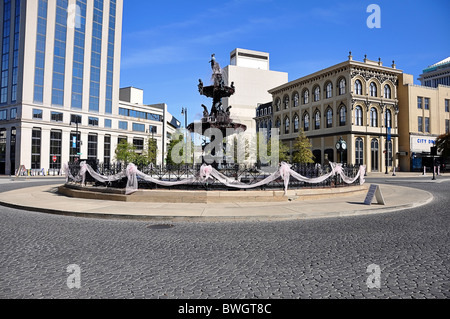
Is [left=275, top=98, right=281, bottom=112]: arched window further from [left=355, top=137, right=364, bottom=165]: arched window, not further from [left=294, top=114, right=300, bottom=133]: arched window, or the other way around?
[left=355, top=137, right=364, bottom=165]: arched window

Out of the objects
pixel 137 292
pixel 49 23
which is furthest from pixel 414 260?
pixel 49 23

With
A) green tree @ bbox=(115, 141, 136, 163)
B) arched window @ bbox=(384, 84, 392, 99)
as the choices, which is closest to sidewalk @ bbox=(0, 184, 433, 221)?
arched window @ bbox=(384, 84, 392, 99)

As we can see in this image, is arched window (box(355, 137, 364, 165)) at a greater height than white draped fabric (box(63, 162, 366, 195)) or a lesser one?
greater

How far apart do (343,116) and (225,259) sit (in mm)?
56203

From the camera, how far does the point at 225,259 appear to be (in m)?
5.69

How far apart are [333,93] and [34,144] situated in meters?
60.1

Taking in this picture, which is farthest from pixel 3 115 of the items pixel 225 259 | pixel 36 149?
pixel 225 259

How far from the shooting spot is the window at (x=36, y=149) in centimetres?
5975

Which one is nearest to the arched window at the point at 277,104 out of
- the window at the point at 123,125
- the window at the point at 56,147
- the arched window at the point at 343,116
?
the arched window at the point at 343,116

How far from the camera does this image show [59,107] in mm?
63875

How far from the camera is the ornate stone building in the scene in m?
54.8

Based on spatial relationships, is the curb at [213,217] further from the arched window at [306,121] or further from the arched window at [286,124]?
the arched window at [286,124]

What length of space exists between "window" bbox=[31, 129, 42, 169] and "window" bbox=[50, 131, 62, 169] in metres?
2.33
